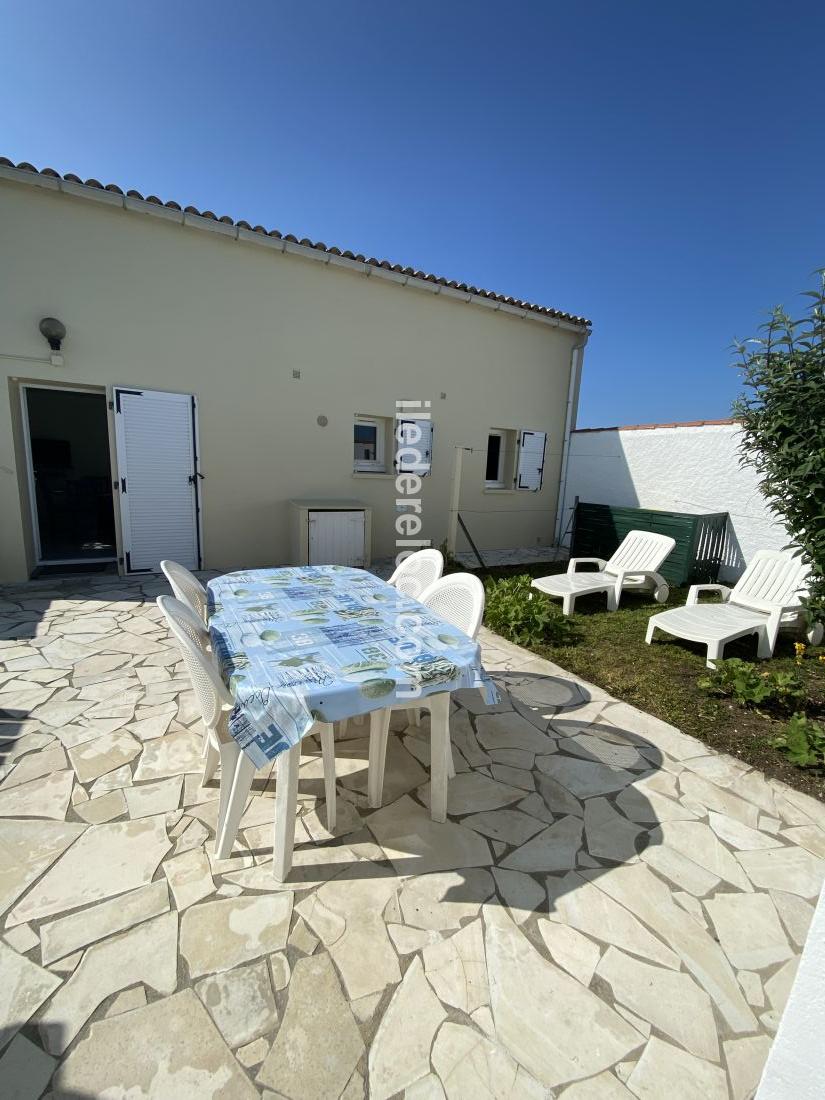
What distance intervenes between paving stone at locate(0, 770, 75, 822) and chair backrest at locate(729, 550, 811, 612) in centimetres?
555

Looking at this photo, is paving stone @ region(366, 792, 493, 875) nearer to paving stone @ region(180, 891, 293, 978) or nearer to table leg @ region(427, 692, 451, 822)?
table leg @ region(427, 692, 451, 822)

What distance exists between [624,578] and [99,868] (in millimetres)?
5495

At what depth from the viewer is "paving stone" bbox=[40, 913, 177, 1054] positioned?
4.29 ft

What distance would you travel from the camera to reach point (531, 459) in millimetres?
8727

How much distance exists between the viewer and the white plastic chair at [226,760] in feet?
5.65

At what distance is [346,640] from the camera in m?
2.07

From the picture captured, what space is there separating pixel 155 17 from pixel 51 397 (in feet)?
21.9

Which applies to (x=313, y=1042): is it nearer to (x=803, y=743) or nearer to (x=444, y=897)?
(x=444, y=897)

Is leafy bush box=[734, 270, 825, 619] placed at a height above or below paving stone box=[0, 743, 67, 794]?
above

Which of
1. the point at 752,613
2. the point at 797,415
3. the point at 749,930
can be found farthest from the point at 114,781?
the point at 752,613

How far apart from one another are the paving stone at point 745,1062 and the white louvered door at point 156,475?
6386mm

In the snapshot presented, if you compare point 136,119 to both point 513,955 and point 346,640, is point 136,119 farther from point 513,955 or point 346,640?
point 513,955

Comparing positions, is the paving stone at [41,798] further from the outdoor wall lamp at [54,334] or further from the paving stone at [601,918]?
the outdoor wall lamp at [54,334]

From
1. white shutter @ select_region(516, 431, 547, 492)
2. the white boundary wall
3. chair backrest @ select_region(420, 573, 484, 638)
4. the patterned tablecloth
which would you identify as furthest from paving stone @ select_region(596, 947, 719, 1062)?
white shutter @ select_region(516, 431, 547, 492)
